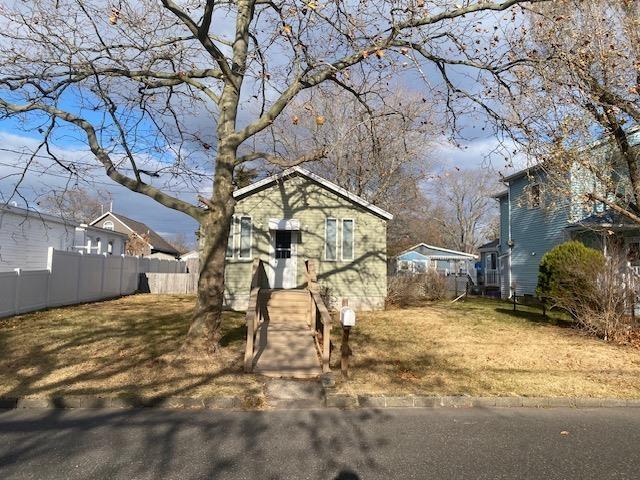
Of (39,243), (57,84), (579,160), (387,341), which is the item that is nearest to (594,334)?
(579,160)

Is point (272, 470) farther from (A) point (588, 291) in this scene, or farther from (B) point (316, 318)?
(A) point (588, 291)

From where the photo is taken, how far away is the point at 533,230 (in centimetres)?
2206

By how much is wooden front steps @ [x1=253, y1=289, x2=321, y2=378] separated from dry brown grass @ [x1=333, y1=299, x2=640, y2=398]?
69 centimetres

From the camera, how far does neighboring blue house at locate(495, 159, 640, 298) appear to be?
1758 centimetres

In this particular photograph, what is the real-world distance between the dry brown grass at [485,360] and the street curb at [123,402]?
1799 millimetres

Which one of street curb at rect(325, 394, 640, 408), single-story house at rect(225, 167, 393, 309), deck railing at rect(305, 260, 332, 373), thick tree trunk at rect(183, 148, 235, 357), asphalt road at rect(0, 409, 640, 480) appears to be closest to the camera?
asphalt road at rect(0, 409, 640, 480)

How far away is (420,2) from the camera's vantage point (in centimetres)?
766

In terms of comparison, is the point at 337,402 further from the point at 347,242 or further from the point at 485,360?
the point at 347,242

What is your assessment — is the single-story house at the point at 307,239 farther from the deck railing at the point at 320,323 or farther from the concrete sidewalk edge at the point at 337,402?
the concrete sidewalk edge at the point at 337,402

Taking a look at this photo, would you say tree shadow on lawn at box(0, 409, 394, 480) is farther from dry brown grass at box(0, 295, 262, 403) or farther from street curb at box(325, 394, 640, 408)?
dry brown grass at box(0, 295, 262, 403)

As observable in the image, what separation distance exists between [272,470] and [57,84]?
26.2 ft

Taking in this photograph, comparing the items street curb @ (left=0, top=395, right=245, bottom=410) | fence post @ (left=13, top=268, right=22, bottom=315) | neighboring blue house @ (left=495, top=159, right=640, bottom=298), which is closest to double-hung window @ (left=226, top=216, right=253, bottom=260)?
fence post @ (left=13, top=268, right=22, bottom=315)

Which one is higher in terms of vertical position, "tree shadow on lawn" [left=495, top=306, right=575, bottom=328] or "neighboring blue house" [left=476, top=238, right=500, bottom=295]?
"neighboring blue house" [left=476, top=238, right=500, bottom=295]

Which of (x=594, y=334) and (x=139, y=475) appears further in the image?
(x=594, y=334)
